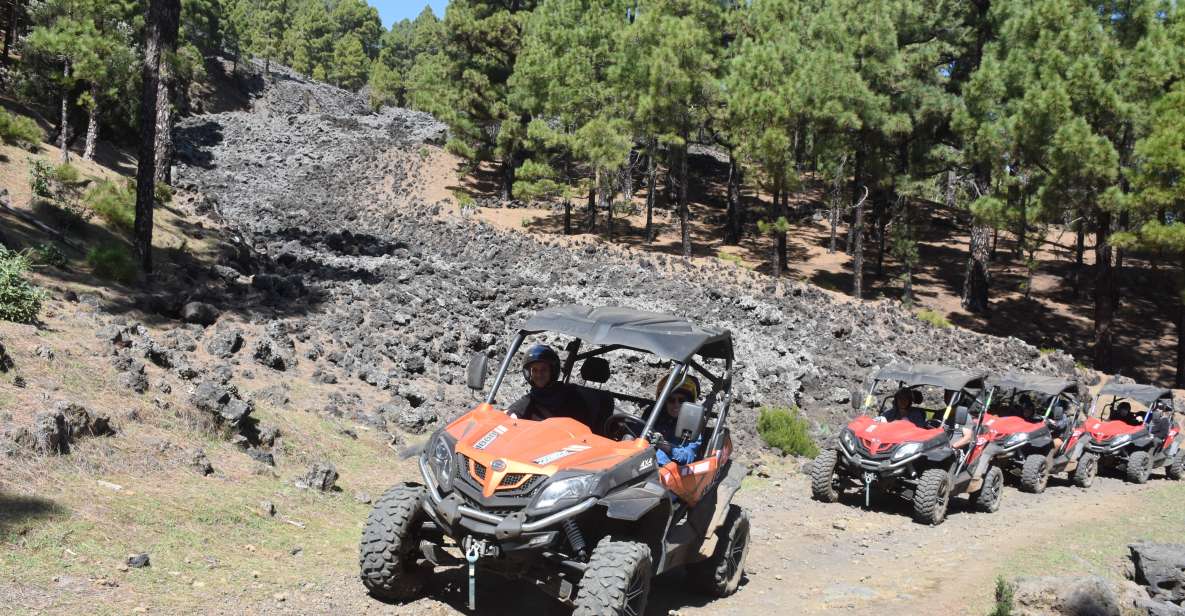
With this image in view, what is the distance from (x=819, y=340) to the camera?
22109 millimetres

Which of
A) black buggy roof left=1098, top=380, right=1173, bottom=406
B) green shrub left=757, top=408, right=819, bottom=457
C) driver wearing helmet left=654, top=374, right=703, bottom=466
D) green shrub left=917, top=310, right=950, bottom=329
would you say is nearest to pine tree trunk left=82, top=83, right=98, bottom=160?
green shrub left=757, top=408, right=819, bottom=457

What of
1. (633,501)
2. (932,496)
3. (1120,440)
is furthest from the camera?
(1120,440)

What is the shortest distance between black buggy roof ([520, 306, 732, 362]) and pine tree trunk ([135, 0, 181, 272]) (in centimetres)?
1289

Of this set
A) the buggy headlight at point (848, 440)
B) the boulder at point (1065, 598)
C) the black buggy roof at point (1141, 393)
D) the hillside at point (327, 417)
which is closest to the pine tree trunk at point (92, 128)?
the hillside at point (327, 417)

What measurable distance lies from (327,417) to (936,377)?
28.8 ft

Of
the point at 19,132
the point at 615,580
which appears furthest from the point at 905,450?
the point at 19,132

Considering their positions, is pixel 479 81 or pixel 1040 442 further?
pixel 479 81

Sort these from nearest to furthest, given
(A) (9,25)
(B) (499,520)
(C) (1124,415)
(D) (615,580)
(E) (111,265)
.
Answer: (D) (615,580) < (B) (499,520) < (E) (111,265) < (C) (1124,415) < (A) (9,25)

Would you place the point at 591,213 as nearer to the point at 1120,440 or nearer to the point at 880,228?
the point at 880,228

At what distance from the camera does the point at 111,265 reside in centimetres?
1538

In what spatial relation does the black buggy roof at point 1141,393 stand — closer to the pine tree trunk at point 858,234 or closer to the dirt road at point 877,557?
the dirt road at point 877,557

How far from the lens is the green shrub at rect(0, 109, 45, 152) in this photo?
78.1 ft

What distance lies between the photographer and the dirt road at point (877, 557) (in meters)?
6.68

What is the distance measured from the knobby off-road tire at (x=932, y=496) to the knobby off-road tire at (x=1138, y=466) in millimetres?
7283
